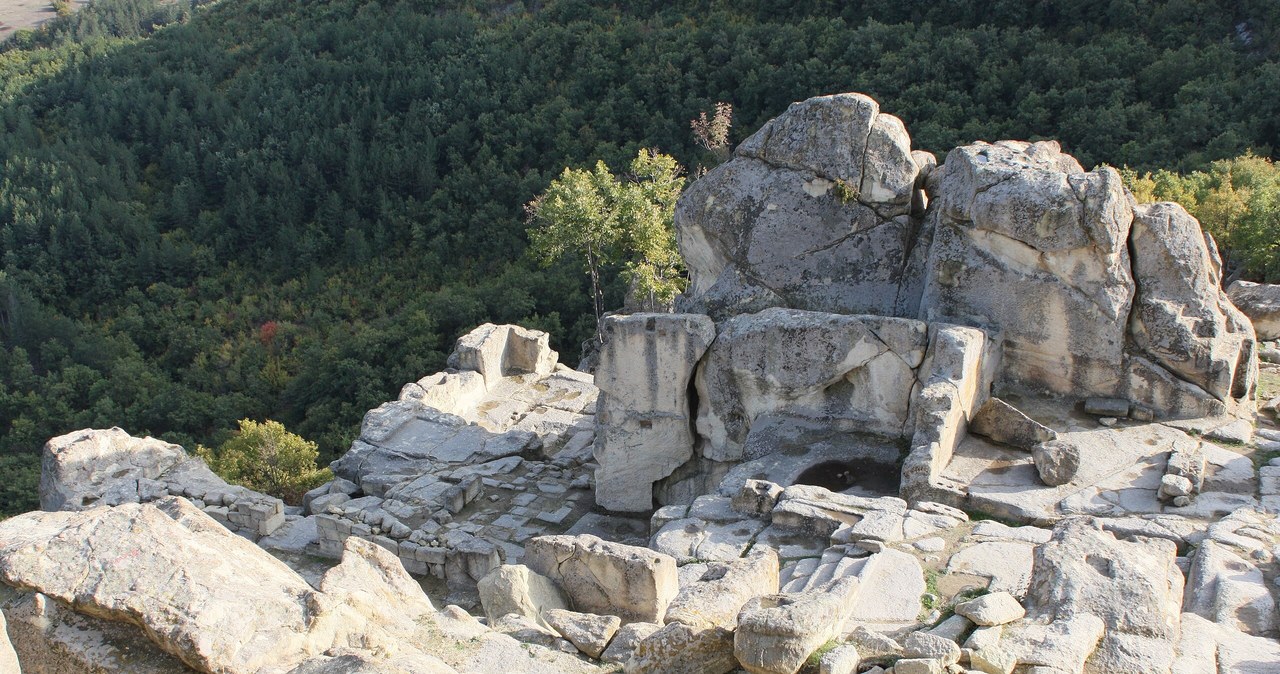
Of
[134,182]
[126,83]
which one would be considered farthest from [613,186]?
[126,83]

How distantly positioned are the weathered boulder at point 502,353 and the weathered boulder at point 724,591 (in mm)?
10881

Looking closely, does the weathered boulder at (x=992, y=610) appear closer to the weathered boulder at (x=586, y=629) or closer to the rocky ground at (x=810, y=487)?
the rocky ground at (x=810, y=487)

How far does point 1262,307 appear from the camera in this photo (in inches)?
647

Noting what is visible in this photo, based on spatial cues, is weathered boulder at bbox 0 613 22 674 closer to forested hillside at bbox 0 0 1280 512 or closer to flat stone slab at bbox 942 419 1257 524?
flat stone slab at bbox 942 419 1257 524

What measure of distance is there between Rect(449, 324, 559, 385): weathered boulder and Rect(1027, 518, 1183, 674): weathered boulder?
12760mm

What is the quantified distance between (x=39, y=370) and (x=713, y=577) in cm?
3093

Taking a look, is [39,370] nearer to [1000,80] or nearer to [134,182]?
[134,182]

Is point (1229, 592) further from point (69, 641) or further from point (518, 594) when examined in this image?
point (69, 641)

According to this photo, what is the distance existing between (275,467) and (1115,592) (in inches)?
543

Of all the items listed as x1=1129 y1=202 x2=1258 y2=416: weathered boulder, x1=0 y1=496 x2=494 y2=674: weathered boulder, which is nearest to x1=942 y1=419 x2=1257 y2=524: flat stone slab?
x1=1129 y1=202 x2=1258 y2=416: weathered boulder

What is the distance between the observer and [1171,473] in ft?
39.2

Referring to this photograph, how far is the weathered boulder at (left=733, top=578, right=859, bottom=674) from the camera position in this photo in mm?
7477

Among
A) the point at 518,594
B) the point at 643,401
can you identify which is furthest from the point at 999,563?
the point at 643,401

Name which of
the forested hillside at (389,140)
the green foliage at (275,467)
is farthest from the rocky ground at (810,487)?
the forested hillside at (389,140)
